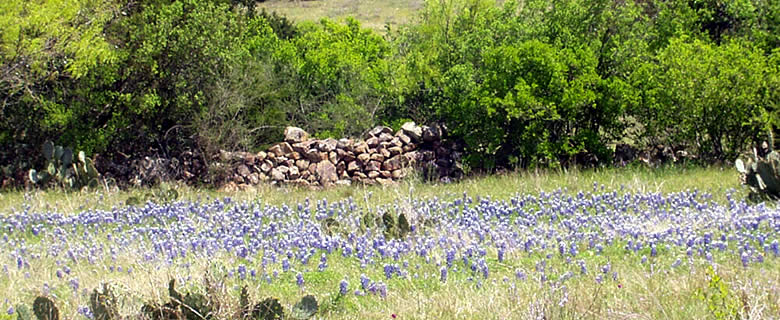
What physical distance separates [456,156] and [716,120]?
4620 mm

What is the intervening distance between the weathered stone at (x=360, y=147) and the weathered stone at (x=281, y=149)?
1246 millimetres

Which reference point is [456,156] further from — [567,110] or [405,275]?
[405,275]

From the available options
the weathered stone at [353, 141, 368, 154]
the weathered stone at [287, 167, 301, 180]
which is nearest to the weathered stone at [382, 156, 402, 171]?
the weathered stone at [353, 141, 368, 154]

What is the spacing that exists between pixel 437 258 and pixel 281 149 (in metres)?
9.09

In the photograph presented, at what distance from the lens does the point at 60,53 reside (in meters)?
13.4

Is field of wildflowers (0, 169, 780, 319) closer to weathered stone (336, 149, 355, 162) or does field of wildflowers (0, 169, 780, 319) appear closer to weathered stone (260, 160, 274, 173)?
weathered stone (336, 149, 355, 162)

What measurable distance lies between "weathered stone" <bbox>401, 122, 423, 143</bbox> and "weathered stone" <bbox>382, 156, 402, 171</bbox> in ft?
1.75

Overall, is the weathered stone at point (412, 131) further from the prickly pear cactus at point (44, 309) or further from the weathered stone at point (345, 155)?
the prickly pear cactus at point (44, 309)

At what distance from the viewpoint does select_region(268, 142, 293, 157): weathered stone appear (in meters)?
14.7

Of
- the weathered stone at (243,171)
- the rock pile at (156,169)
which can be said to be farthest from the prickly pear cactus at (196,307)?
the rock pile at (156,169)

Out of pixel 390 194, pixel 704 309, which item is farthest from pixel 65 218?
pixel 704 309

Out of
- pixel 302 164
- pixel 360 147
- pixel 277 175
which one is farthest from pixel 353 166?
pixel 277 175

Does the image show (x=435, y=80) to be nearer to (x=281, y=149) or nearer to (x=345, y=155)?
(x=345, y=155)

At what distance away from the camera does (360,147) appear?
1455 cm
